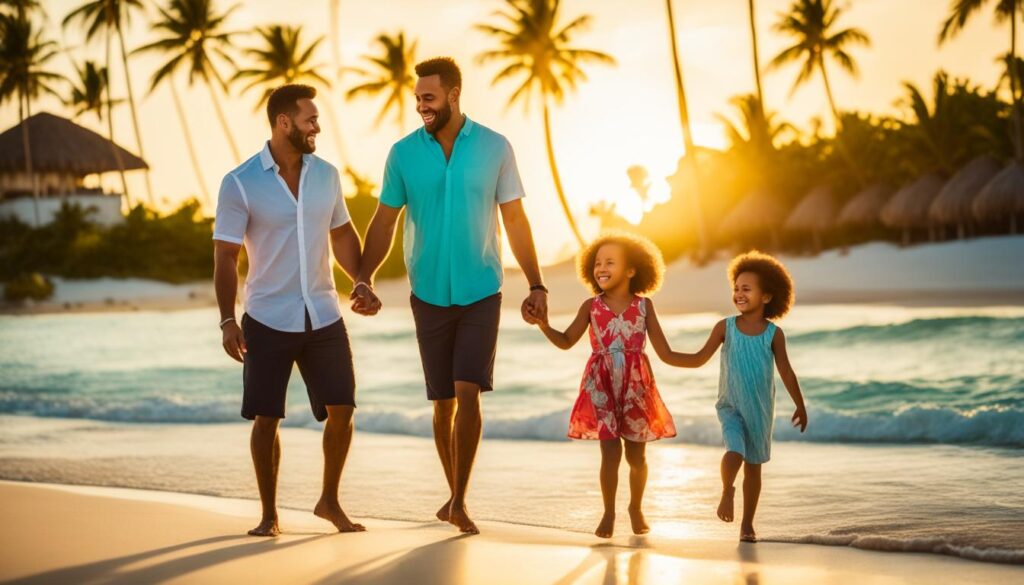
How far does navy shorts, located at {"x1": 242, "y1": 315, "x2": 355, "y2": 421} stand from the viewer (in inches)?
213

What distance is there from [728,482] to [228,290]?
7.38 feet

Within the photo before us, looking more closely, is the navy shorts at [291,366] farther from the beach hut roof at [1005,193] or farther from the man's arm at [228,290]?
the beach hut roof at [1005,193]

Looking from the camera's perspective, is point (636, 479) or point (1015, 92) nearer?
point (636, 479)

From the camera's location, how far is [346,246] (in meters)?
5.71

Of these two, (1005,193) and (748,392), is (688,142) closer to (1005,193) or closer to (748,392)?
(1005,193)

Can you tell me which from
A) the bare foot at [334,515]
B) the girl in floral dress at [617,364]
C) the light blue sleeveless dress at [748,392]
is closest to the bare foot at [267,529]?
the bare foot at [334,515]

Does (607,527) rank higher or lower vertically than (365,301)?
lower

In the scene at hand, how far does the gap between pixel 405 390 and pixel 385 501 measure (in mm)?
11650

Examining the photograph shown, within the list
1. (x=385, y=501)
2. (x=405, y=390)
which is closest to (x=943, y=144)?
(x=405, y=390)

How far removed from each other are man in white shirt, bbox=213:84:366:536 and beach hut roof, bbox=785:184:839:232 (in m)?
41.6

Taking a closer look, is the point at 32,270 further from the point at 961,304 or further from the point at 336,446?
the point at 336,446

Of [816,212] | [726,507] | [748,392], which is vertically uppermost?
[816,212]

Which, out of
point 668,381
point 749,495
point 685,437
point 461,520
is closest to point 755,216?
point 668,381

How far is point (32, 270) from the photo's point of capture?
Answer: 55.0 m
